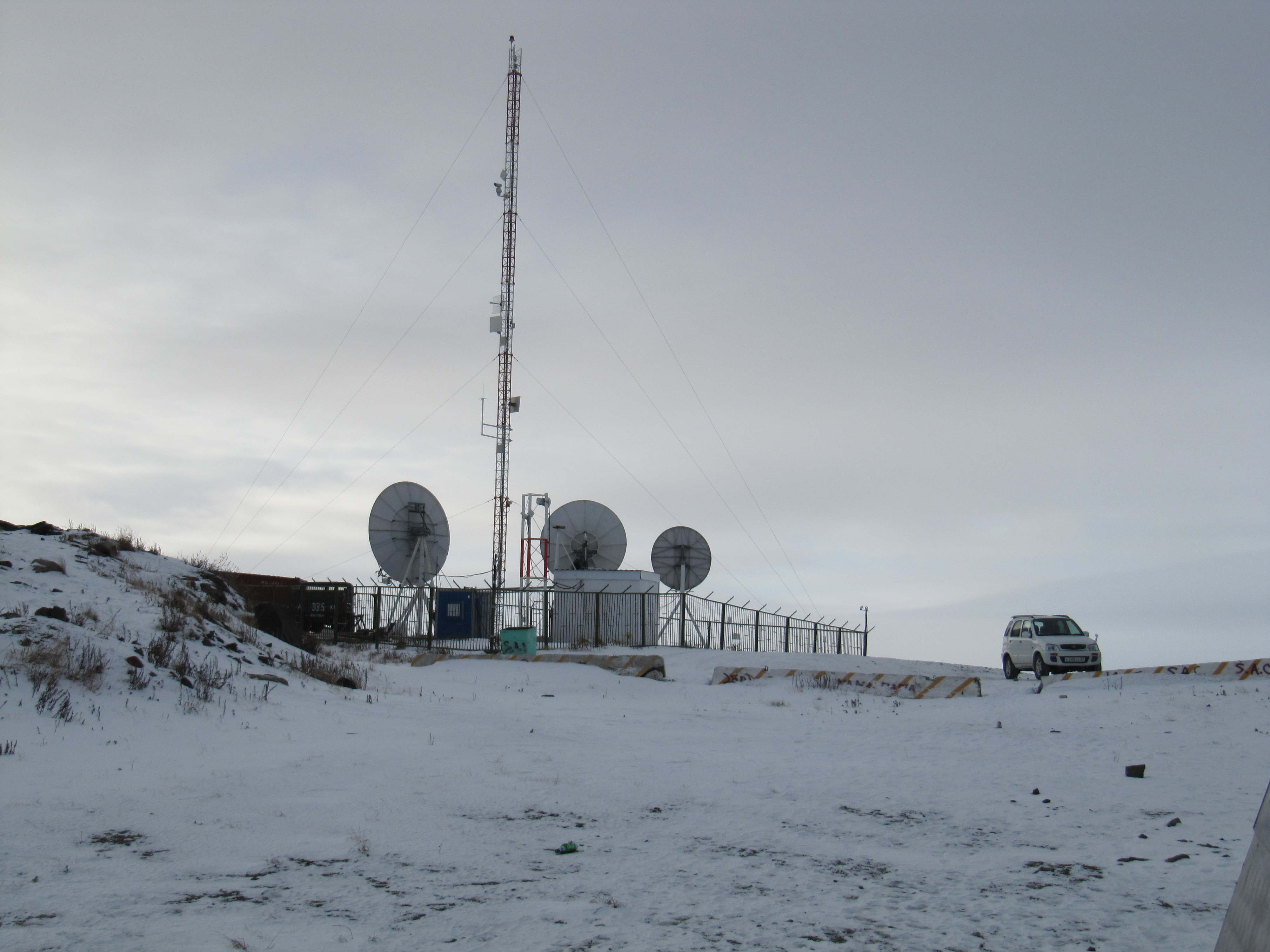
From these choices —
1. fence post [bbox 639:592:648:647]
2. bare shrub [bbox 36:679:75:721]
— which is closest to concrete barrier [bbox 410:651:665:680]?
fence post [bbox 639:592:648:647]

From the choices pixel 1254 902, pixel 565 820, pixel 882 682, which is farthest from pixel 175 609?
pixel 1254 902

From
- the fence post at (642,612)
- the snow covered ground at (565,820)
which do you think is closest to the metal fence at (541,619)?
the fence post at (642,612)

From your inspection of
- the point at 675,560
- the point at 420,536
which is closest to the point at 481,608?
the point at 420,536

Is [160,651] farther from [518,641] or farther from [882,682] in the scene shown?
[518,641]

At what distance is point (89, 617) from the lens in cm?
1145

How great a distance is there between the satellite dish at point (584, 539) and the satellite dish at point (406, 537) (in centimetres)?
555

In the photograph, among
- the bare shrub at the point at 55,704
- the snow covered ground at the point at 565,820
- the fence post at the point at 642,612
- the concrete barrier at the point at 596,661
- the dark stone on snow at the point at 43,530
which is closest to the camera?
the snow covered ground at the point at 565,820

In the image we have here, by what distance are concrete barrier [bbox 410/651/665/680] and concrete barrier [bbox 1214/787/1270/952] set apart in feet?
57.7

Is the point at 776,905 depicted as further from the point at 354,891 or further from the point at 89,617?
the point at 89,617

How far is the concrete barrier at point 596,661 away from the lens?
65.7 ft

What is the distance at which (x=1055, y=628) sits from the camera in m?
26.3

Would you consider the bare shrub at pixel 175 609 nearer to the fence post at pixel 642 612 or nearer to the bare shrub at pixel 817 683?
the bare shrub at pixel 817 683

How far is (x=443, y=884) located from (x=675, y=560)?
33110 mm

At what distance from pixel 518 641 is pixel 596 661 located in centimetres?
456
